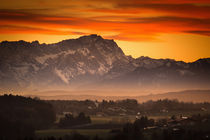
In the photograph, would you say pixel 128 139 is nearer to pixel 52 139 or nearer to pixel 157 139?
pixel 157 139

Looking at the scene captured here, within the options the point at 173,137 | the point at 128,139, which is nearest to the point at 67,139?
the point at 128,139

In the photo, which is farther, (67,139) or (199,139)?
(67,139)

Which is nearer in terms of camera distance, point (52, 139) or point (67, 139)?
point (52, 139)

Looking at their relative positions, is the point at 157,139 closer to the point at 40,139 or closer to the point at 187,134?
the point at 187,134

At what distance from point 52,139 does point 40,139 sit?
29.9 ft

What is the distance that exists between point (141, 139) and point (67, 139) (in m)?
31.4

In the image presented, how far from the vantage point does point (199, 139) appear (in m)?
186

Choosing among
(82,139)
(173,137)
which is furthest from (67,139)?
(173,137)

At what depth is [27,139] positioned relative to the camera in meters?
196

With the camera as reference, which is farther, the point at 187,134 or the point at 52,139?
the point at 187,134

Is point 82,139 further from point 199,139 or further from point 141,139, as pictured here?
point 199,139

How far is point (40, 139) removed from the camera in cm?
19062

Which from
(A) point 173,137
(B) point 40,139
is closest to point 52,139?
(B) point 40,139

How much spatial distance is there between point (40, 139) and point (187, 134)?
60328mm
